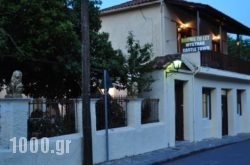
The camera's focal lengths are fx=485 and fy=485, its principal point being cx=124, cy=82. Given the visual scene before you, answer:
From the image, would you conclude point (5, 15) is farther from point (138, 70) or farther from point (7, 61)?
point (138, 70)

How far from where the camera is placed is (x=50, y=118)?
1280cm

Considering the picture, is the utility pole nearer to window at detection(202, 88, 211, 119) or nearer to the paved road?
the paved road

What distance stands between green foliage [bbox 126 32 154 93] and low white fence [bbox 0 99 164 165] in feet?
3.57

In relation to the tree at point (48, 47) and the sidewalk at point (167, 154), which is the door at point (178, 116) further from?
the tree at point (48, 47)

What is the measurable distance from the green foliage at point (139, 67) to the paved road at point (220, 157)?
320cm

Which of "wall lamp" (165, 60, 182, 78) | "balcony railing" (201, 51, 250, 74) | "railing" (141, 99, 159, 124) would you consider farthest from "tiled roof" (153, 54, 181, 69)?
"balcony railing" (201, 51, 250, 74)

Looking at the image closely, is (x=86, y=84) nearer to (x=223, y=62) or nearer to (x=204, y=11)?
(x=204, y=11)

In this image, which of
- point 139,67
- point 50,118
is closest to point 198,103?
point 139,67

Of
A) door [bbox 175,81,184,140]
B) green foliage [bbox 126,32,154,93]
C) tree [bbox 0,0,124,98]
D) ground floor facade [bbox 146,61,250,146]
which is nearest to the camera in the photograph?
tree [bbox 0,0,124,98]

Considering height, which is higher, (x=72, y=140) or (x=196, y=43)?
(x=196, y=43)

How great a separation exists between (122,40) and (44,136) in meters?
12.6

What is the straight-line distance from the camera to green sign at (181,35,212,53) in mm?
21109

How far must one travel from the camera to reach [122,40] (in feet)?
79.9

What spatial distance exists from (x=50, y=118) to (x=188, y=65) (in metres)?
9.67
